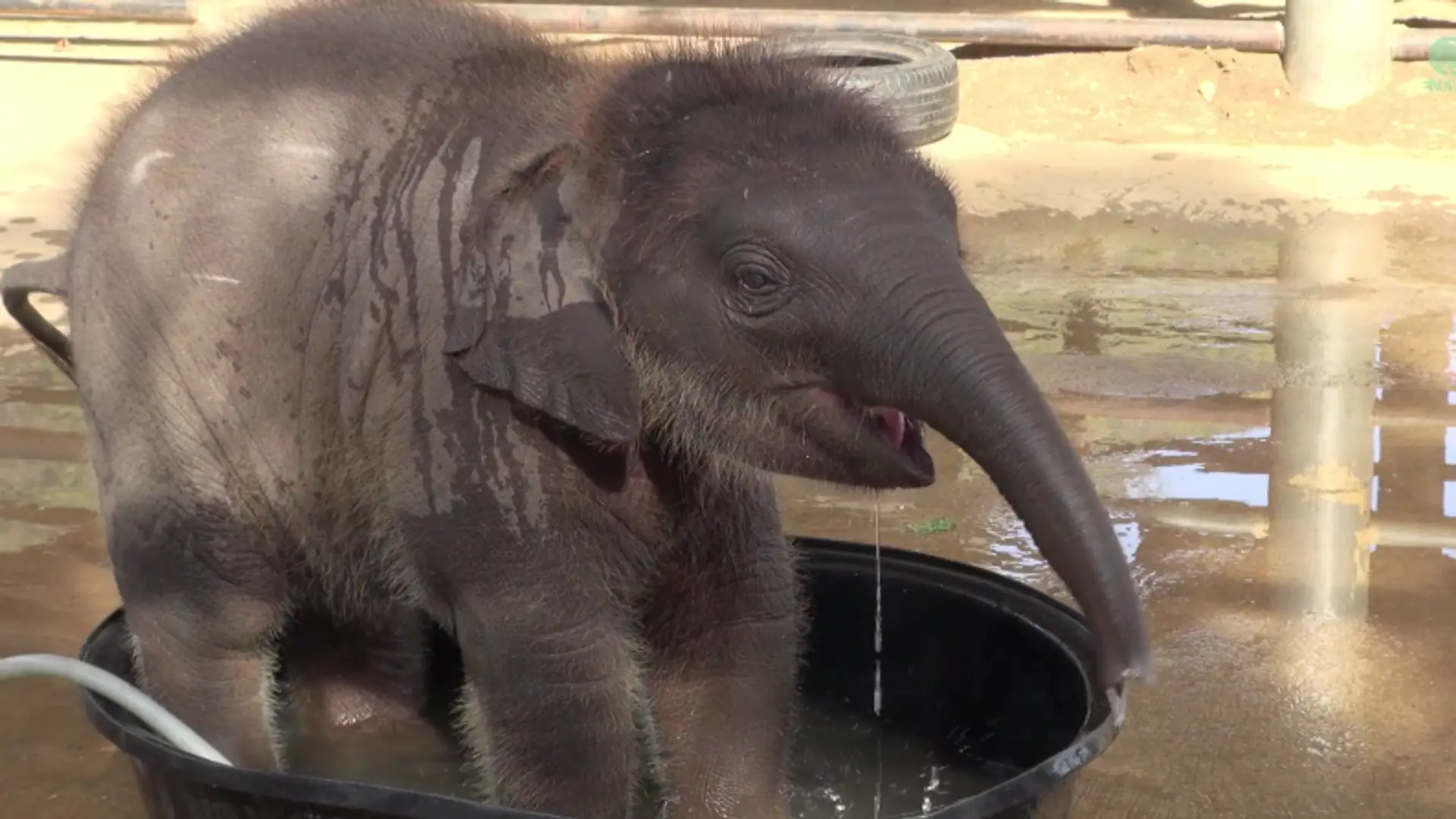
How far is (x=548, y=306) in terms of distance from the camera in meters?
2.95

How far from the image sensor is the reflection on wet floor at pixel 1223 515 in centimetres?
411

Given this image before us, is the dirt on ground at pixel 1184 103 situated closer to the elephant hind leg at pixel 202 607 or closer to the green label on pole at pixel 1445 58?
the green label on pole at pixel 1445 58

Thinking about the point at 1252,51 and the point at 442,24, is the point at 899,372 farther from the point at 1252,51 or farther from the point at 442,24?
the point at 1252,51

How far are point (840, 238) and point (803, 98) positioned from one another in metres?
0.31

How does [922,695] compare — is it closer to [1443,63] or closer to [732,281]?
[732,281]

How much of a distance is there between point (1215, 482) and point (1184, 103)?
550 centimetres

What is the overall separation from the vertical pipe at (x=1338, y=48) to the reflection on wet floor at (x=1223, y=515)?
7.61ft

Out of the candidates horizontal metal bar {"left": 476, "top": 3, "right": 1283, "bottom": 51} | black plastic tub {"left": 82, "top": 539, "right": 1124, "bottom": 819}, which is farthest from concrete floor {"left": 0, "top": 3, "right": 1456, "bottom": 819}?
horizontal metal bar {"left": 476, "top": 3, "right": 1283, "bottom": 51}

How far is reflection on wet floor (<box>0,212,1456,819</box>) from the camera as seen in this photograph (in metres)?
4.11

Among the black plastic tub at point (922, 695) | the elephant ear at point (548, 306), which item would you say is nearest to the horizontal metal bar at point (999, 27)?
the black plastic tub at point (922, 695)

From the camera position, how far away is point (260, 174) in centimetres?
333

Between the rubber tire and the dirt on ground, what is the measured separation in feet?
1.50

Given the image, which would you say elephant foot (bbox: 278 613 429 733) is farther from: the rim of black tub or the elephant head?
the elephant head

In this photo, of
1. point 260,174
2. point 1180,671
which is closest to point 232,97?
point 260,174
